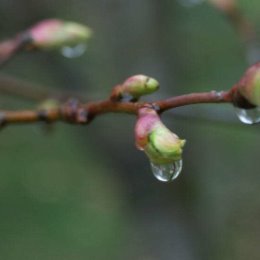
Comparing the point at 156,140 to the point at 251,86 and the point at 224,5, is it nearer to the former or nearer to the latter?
the point at 251,86

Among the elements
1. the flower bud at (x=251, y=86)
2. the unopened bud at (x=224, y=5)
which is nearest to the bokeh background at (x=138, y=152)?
the unopened bud at (x=224, y=5)

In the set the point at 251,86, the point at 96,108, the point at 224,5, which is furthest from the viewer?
the point at 224,5

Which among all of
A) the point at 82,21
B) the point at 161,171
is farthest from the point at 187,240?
the point at 161,171

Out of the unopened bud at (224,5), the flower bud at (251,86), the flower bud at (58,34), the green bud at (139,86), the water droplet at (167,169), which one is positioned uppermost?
the unopened bud at (224,5)

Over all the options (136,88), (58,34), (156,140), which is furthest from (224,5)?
(156,140)

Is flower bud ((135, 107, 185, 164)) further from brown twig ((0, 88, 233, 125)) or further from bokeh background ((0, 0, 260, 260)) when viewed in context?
bokeh background ((0, 0, 260, 260))

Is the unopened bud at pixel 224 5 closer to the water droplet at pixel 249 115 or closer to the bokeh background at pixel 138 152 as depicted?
the bokeh background at pixel 138 152
